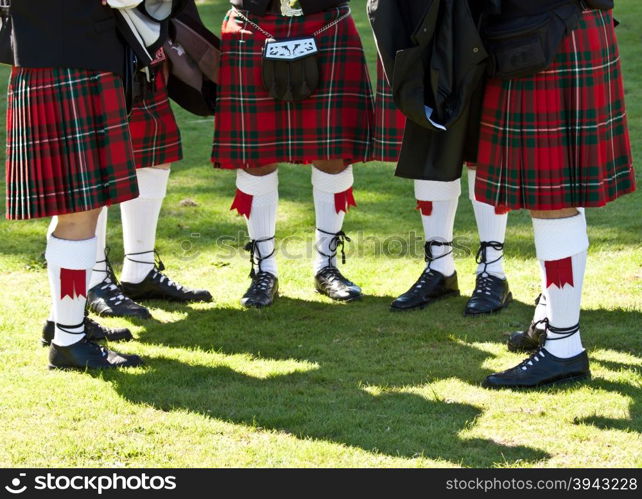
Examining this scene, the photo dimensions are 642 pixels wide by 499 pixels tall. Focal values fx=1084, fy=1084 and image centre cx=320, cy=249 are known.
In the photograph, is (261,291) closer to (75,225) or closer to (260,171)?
(260,171)

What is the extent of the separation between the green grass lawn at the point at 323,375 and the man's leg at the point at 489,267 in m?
0.07

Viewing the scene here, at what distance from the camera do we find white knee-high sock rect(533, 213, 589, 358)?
10.2 ft

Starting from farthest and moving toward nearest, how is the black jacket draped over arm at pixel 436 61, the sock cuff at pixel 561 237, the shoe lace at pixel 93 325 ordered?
the shoe lace at pixel 93 325 < the sock cuff at pixel 561 237 < the black jacket draped over arm at pixel 436 61

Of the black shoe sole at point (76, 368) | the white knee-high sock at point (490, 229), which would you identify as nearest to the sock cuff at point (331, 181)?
the white knee-high sock at point (490, 229)

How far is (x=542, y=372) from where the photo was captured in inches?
123

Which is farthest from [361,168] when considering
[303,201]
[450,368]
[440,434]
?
[440,434]

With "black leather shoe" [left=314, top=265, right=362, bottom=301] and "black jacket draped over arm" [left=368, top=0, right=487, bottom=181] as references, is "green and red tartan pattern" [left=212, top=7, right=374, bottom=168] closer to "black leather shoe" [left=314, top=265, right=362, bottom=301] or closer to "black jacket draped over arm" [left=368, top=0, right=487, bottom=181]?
"black leather shoe" [left=314, top=265, right=362, bottom=301]

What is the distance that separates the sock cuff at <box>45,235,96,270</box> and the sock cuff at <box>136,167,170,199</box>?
2.48ft

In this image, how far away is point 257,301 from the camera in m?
4.04

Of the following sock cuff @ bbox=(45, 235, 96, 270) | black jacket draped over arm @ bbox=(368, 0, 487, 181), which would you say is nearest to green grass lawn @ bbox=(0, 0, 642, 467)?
sock cuff @ bbox=(45, 235, 96, 270)

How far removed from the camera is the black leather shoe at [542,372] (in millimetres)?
3129

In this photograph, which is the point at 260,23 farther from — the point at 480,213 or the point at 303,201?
the point at 303,201

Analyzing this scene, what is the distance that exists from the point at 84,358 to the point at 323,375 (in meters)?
0.74

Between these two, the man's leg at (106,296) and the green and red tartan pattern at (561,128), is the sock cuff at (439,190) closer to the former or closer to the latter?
the green and red tartan pattern at (561,128)
